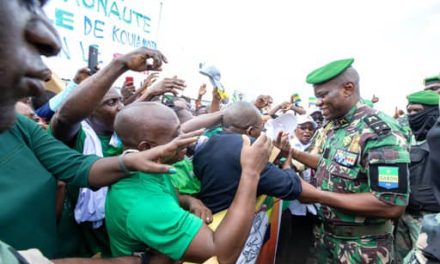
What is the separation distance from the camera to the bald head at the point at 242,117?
8.01ft

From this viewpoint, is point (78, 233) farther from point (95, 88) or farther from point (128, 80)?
point (128, 80)

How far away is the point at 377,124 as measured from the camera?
241 cm

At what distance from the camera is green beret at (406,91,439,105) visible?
4163mm

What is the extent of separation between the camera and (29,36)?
58cm

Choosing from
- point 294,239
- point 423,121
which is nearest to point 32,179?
point 294,239

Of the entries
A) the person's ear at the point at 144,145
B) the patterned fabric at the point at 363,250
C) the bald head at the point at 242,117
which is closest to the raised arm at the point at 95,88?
the person's ear at the point at 144,145

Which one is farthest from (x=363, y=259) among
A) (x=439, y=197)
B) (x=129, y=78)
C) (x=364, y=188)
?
(x=129, y=78)

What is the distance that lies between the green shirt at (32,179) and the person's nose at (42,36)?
0.87 m

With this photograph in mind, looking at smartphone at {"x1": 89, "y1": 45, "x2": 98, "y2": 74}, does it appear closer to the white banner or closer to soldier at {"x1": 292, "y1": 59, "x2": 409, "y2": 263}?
the white banner

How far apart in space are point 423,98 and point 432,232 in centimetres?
365

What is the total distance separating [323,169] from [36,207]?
2.12 m

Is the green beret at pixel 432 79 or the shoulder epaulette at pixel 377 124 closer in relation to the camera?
the shoulder epaulette at pixel 377 124

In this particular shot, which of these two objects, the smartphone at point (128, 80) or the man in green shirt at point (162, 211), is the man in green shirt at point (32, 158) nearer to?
the man in green shirt at point (162, 211)

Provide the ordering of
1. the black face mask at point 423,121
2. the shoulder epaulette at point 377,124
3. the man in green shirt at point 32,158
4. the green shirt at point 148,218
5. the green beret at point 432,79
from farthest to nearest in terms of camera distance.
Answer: the green beret at point 432,79 < the black face mask at point 423,121 < the shoulder epaulette at point 377,124 < the green shirt at point 148,218 < the man in green shirt at point 32,158
